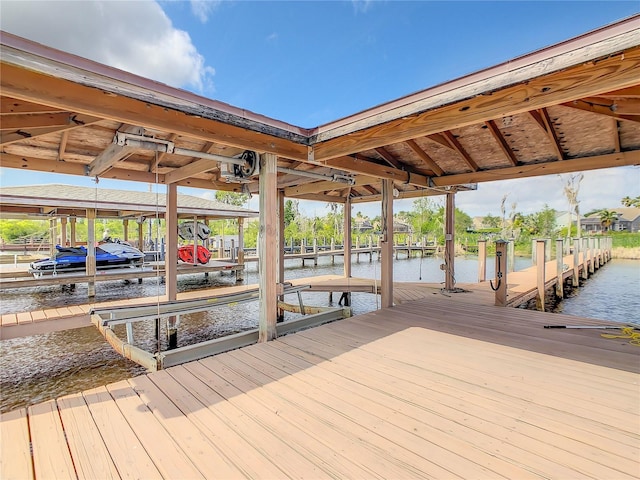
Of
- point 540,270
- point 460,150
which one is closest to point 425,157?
point 460,150

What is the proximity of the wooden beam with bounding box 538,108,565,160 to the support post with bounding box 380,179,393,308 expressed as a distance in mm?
2243

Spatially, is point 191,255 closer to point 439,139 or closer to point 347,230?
point 347,230

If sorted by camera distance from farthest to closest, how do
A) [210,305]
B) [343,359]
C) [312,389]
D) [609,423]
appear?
1. [210,305]
2. [343,359]
3. [312,389]
4. [609,423]

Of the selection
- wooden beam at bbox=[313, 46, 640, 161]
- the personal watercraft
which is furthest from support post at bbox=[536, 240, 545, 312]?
the personal watercraft

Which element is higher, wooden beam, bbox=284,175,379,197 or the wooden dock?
wooden beam, bbox=284,175,379,197

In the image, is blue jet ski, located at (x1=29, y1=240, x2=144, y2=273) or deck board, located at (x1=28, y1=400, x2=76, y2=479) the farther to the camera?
blue jet ski, located at (x1=29, y1=240, x2=144, y2=273)

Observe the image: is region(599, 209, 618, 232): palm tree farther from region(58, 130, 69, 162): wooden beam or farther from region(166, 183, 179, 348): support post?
region(58, 130, 69, 162): wooden beam

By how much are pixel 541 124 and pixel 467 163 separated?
1.59 meters

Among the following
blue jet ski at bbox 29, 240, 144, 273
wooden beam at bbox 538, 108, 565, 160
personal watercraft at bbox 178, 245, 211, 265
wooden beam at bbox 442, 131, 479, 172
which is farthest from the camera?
personal watercraft at bbox 178, 245, 211, 265

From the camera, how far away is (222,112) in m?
2.79

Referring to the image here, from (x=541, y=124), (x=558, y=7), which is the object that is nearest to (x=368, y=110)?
(x=541, y=124)

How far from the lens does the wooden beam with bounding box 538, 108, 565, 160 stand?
11.2 feet

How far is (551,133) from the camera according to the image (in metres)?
3.76

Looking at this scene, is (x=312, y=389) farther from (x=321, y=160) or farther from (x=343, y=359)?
(x=321, y=160)
